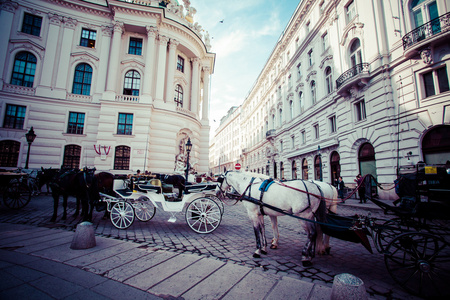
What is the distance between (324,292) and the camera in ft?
8.37

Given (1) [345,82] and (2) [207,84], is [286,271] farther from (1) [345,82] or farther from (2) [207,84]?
(2) [207,84]

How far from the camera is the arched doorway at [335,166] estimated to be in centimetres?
1829

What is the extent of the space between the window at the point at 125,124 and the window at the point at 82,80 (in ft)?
15.7

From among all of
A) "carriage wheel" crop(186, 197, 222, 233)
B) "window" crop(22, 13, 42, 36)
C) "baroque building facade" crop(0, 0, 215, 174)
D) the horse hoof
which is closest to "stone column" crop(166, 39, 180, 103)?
"baroque building facade" crop(0, 0, 215, 174)

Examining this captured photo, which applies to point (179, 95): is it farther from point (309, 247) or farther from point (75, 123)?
point (309, 247)

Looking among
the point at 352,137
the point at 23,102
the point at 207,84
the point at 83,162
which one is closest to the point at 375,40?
the point at 352,137

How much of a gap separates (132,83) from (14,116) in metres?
10.5

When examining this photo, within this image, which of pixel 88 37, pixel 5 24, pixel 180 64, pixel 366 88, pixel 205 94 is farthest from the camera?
pixel 205 94

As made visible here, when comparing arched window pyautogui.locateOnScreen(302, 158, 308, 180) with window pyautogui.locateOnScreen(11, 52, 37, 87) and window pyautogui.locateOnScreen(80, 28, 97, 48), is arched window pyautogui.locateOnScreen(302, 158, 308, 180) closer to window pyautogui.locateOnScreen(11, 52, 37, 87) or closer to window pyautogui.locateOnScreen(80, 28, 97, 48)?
window pyautogui.locateOnScreen(80, 28, 97, 48)

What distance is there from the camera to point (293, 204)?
4.04 meters

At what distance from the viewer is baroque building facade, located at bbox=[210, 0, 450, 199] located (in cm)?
1144

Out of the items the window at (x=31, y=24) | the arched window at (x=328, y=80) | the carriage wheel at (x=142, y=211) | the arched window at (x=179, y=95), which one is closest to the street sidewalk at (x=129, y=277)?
the carriage wheel at (x=142, y=211)

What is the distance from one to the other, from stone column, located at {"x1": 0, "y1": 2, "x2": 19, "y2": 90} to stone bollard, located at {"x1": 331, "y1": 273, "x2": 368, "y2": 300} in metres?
27.3

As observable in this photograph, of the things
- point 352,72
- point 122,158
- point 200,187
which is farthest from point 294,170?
point 200,187
